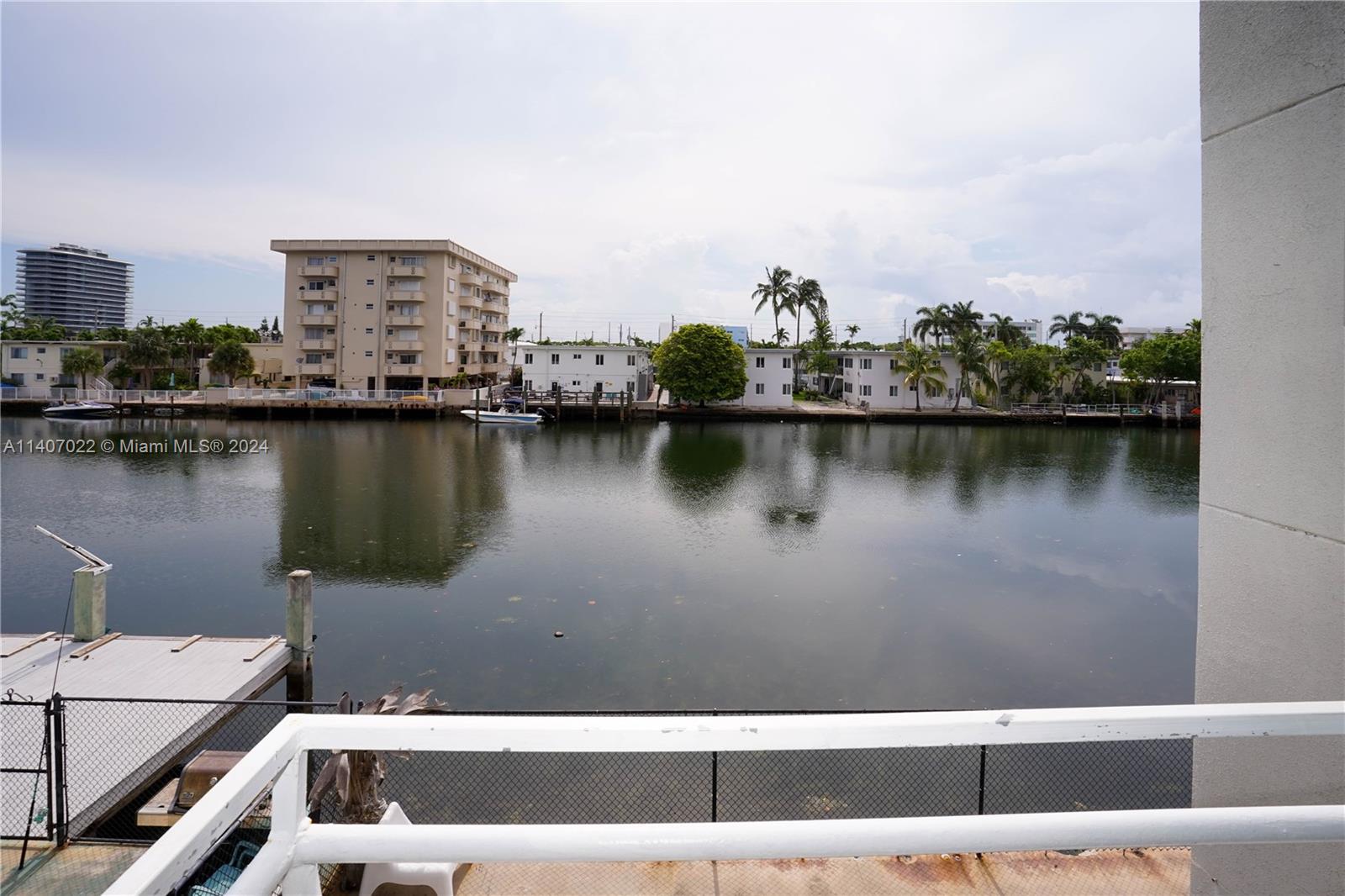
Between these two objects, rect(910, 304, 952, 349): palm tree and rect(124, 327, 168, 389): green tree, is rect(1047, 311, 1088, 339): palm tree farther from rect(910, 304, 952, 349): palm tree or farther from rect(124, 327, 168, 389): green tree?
rect(124, 327, 168, 389): green tree

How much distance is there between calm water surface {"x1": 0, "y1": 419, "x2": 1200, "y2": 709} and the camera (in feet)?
41.8

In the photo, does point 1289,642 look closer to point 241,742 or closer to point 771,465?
point 241,742

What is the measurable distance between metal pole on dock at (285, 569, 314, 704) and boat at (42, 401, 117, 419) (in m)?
52.9

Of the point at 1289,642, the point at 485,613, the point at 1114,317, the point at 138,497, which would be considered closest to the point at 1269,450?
the point at 1289,642

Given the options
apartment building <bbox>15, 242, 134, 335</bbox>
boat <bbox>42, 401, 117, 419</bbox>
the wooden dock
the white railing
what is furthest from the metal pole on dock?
apartment building <bbox>15, 242, 134, 335</bbox>

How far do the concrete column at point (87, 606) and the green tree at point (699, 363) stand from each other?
4548cm

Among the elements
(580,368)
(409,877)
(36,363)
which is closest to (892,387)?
(580,368)

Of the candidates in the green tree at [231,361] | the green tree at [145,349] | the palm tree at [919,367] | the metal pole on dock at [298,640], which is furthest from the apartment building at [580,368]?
the metal pole on dock at [298,640]

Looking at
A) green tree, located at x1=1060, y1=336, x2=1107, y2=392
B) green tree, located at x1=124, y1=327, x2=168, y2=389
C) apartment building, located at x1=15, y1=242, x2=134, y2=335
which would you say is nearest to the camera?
green tree, located at x1=124, y1=327, x2=168, y2=389

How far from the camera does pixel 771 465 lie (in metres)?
36.5

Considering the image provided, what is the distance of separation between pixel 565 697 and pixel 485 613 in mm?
4224

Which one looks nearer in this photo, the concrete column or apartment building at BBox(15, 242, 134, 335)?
the concrete column

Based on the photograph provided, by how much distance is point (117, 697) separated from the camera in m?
9.10

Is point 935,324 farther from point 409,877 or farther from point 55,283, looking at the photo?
point 55,283
